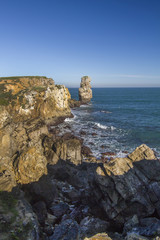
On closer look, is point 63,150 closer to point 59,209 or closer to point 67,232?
point 59,209

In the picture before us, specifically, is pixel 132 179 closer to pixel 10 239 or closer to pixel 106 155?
pixel 10 239

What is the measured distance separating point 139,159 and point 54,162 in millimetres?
12452

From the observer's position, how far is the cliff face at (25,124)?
16281mm

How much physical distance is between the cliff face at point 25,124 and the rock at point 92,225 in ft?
21.4

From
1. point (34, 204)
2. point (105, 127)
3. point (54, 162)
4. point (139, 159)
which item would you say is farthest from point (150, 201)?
point (105, 127)

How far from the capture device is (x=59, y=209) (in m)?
15.2

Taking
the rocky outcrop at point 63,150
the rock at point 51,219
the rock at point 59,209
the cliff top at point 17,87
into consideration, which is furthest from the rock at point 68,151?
the cliff top at point 17,87

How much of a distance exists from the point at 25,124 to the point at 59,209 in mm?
25504

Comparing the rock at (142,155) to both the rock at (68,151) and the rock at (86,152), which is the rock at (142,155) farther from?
the rock at (86,152)

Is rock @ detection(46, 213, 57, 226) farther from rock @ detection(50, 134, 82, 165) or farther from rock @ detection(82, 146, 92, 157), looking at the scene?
rock @ detection(82, 146, 92, 157)

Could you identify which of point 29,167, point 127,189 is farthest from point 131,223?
point 29,167

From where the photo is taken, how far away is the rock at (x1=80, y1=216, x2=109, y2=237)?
1202cm

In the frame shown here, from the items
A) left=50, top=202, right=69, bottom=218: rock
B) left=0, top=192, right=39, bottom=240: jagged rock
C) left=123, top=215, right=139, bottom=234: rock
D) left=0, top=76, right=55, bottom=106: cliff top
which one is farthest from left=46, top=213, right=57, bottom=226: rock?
left=0, top=76, right=55, bottom=106: cliff top

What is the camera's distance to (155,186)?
1312 centimetres
